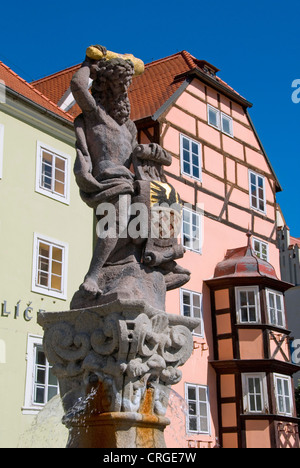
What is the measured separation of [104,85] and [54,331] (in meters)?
2.35

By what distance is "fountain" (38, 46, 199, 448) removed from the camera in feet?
17.2

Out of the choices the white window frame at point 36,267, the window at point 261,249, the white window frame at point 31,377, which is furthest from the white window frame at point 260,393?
the white window frame at point 31,377

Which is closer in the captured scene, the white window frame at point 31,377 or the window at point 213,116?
the white window frame at point 31,377

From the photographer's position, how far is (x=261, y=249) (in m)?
23.9

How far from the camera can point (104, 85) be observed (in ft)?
21.1

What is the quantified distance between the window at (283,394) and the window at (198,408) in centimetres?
214

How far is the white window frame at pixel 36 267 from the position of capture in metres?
16.3

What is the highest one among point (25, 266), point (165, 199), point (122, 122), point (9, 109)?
point (9, 109)

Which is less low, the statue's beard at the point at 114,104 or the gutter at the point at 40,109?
the gutter at the point at 40,109

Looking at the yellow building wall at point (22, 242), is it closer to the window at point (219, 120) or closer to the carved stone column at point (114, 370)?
the window at point (219, 120)

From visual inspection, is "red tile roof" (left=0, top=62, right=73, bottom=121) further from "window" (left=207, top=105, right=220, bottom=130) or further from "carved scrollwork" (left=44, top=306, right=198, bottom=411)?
"carved scrollwork" (left=44, top=306, right=198, bottom=411)

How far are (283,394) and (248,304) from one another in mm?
2834
